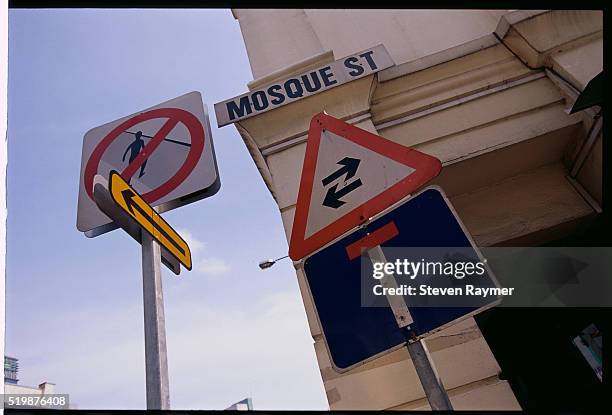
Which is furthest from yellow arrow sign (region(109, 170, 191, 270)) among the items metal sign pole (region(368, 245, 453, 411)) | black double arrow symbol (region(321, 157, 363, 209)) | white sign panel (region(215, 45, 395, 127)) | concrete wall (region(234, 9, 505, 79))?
concrete wall (region(234, 9, 505, 79))

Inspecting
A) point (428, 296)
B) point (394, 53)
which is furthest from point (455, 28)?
point (428, 296)

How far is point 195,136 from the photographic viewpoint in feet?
7.11

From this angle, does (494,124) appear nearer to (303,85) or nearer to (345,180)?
(303,85)

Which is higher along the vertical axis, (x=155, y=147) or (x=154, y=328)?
(x=155, y=147)

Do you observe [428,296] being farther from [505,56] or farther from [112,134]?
[505,56]

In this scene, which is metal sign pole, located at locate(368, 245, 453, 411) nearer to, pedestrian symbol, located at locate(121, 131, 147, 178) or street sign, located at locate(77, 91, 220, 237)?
street sign, located at locate(77, 91, 220, 237)

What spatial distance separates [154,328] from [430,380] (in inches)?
35.8

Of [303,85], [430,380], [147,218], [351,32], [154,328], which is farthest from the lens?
[351,32]

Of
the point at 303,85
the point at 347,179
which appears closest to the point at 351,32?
the point at 303,85

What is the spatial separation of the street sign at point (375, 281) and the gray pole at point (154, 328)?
1.84 feet

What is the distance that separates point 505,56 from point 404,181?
2745 millimetres

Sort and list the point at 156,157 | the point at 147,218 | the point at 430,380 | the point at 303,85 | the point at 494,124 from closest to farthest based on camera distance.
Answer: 1. the point at 430,380
2. the point at 147,218
3. the point at 156,157
4. the point at 494,124
5. the point at 303,85

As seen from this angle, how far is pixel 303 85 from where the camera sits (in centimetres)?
380

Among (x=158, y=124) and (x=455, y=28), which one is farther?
(x=455, y=28)
